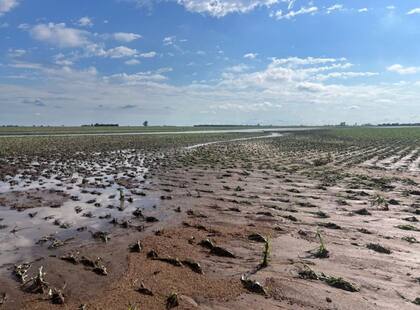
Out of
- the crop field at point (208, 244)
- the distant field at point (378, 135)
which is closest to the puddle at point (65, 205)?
the crop field at point (208, 244)

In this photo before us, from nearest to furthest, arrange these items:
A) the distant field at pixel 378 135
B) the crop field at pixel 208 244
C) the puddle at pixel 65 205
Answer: the crop field at pixel 208 244 < the puddle at pixel 65 205 < the distant field at pixel 378 135

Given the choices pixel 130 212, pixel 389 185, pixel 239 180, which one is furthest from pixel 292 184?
pixel 130 212

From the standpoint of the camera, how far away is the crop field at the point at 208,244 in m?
6.05

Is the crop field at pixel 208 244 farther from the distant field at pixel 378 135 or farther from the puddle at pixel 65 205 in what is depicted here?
the distant field at pixel 378 135

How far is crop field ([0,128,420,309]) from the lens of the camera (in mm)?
6051

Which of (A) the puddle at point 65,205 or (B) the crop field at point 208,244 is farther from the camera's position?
(A) the puddle at point 65,205

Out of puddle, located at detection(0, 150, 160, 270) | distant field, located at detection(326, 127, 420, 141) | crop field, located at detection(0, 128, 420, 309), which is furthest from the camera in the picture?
distant field, located at detection(326, 127, 420, 141)

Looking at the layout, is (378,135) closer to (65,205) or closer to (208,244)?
(65,205)

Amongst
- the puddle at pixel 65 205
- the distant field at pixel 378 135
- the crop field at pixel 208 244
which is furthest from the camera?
the distant field at pixel 378 135

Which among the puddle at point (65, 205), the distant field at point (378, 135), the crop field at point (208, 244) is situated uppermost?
the distant field at point (378, 135)

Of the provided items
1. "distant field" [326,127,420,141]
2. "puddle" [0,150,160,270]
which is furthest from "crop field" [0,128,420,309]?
"distant field" [326,127,420,141]

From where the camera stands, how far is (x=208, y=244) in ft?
27.8

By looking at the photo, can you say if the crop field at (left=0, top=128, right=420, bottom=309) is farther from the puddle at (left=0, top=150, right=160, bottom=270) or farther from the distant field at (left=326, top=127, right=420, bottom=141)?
the distant field at (left=326, top=127, right=420, bottom=141)

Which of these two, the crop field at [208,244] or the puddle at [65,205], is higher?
the puddle at [65,205]
